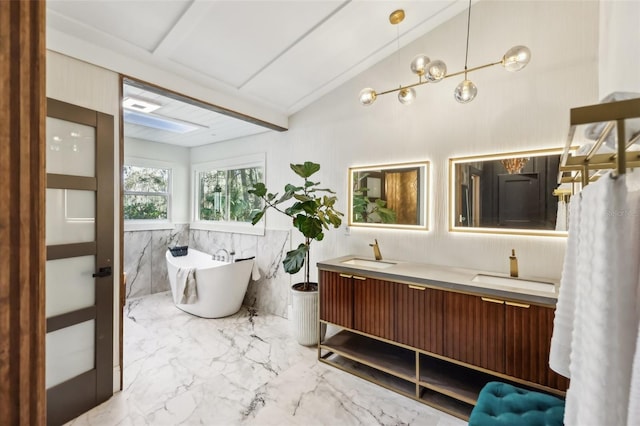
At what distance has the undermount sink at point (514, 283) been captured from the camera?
2.00 metres

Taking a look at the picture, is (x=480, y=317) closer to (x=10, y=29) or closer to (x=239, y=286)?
(x=10, y=29)

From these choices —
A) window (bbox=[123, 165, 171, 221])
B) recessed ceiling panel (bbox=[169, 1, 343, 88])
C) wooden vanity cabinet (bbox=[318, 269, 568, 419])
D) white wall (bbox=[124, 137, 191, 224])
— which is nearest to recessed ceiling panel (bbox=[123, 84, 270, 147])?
white wall (bbox=[124, 137, 191, 224])

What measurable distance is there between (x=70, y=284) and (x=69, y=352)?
46 centimetres

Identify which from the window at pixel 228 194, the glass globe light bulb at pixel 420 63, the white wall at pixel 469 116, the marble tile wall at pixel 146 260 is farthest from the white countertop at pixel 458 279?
the marble tile wall at pixel 146 260

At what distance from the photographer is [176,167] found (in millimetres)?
5191

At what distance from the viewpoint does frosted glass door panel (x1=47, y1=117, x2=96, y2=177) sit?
6.32 feet

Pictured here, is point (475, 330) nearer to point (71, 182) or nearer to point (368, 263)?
point (368, 263)

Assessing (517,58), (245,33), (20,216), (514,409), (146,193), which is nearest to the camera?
(20,216)

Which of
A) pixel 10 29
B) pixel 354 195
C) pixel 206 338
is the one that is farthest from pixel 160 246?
pixel 10 29

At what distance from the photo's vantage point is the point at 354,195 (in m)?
3.16

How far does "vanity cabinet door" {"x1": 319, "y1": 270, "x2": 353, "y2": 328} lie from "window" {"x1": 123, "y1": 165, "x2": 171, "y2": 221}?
361cm

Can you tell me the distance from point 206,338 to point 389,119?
2981mm

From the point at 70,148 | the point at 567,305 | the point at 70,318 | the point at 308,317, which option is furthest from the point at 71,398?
the point at 567,305

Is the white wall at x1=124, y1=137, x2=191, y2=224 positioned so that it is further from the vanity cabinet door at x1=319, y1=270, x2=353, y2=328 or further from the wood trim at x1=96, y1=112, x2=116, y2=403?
the vanity cabinet door at x1=319, y1=270, x2=353, y2=328
